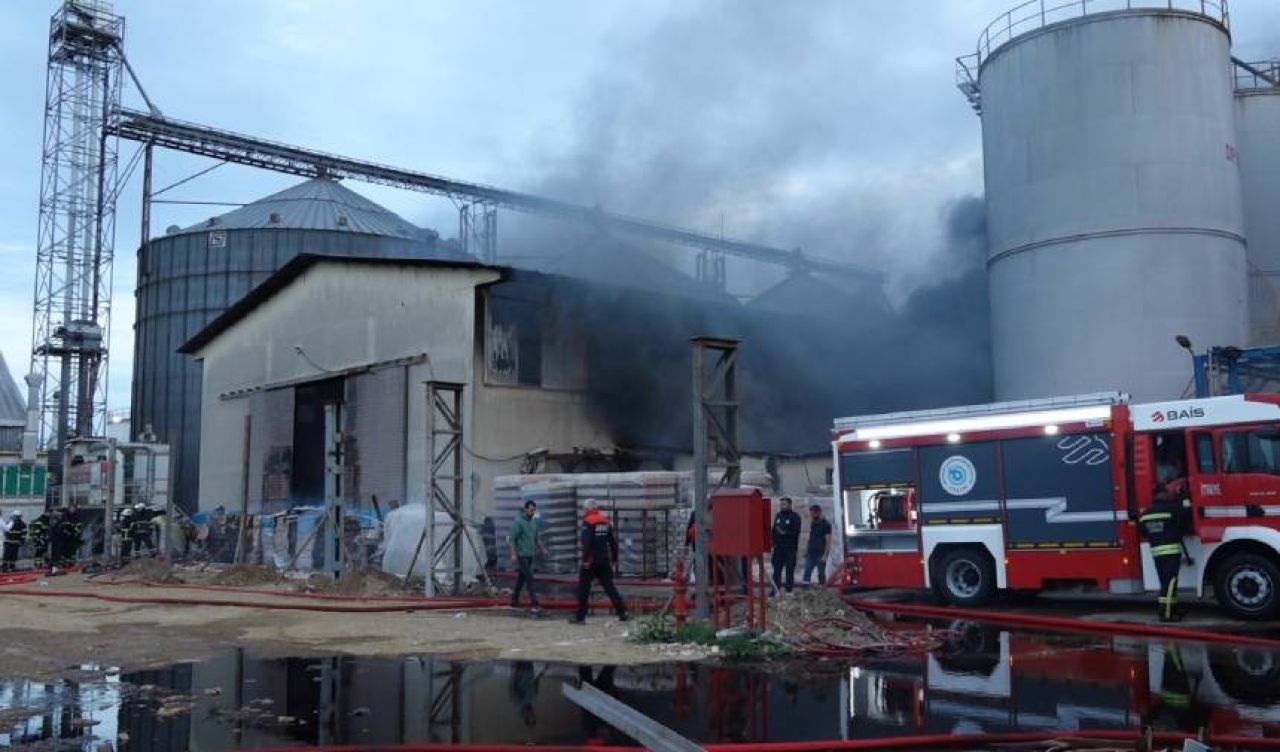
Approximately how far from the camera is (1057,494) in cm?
1376

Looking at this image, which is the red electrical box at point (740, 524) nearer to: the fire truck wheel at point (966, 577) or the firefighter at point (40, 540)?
the fire truck wheel at point (966, 577)

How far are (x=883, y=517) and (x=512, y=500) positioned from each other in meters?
9.08

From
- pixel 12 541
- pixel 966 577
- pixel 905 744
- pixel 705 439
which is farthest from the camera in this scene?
pixel 12 541

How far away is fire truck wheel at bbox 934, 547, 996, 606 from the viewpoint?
14.3m

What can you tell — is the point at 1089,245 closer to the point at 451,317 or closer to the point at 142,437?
the point at 451,317

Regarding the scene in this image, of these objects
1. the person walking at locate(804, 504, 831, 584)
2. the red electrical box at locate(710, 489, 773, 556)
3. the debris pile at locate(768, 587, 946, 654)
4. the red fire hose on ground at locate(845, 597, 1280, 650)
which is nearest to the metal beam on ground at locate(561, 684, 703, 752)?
the red electrical box at locate(710, 489, 773, 556)

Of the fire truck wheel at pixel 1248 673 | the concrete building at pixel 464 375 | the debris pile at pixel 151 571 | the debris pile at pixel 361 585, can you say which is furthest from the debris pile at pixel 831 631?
the debris pile at pixel 151 571

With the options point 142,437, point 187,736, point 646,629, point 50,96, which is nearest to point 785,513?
point 646,629

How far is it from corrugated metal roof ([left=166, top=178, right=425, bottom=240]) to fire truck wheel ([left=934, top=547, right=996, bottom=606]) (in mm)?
31782

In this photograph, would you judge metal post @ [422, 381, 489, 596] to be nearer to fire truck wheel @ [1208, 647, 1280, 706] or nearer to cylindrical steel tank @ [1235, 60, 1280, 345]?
fire truck wheel @ [1208, 647, 1280, 706]

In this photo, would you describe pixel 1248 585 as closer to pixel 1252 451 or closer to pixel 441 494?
pixel 1252 451

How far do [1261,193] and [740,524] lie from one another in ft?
63.7

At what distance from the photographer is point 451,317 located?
24312 mm

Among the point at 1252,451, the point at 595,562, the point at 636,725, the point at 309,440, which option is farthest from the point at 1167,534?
the point at 309,440
